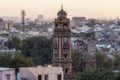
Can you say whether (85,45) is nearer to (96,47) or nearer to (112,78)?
(96,47)

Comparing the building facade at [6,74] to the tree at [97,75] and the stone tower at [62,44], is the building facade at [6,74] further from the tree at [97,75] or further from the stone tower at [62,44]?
the stone tower at [62,44]

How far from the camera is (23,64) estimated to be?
2018 inches

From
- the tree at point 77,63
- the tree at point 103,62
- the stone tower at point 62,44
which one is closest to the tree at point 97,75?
the stone tower at point 62,44

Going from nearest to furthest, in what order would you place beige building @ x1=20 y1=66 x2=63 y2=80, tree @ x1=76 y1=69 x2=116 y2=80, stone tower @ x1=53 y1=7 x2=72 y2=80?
beige building @ x1=20 y1=66 x2=63 y2=80 → tree @ x1=76 y1=69 x2=116 y2=80 → stone tower @ x1=53 y1=7 x2=72 y2=80

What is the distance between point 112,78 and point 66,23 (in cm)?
890

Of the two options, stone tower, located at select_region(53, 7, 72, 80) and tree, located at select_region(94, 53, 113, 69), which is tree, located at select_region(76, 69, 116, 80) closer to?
stone tower, located at select_region(53, 7, 72, 80)

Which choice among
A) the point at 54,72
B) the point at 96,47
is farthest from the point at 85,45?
the point at 54,72

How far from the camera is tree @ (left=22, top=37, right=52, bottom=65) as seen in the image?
69250 mm

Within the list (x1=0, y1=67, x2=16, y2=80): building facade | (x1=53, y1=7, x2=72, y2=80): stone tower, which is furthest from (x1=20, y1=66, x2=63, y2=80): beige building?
(x1=53, y1=7, x2=72, y2=80): stone tower

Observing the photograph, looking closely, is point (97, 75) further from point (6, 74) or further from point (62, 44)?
point (6, 74)

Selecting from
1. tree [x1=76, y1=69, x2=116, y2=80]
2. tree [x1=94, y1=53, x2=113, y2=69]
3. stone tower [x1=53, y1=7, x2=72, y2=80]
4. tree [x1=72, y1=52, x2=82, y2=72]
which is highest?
stone tower [x1=53, y1=7, x2=72, y2=80]

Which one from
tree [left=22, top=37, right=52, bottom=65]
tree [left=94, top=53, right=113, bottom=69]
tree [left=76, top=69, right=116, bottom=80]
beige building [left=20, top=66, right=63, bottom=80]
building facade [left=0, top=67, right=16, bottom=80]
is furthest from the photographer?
tree [left=22, top=37, right=52, bottom=65]

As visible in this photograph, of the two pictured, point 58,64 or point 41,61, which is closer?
point 58,64

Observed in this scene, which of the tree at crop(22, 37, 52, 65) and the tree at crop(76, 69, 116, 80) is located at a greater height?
the tree at crop(76, 69, 116, 80)
